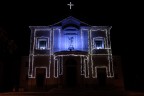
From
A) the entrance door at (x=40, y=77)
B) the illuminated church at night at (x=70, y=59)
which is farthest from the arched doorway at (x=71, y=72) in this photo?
the entrance door at (x=40, y=77)

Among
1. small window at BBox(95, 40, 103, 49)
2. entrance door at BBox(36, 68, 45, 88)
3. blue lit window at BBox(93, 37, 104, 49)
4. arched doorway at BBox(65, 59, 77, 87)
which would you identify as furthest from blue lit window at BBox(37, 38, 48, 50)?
small window at BBox(95, 40, 103, 49)

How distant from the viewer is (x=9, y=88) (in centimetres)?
3181

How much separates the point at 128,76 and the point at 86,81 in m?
8.58

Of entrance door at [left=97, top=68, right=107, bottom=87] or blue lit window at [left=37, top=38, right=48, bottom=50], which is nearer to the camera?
entrance door at [left=97, top=68, right=107, bottom=87]

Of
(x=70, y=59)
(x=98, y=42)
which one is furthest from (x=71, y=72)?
(x=98, y=42)

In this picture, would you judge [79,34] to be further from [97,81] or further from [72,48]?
[97,81]

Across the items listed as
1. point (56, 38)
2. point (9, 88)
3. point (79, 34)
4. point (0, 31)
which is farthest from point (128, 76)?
point (0, 31)

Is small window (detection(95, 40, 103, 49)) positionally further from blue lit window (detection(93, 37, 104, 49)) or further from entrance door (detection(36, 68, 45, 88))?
entrance door (detection(36, 68, 45, 88))

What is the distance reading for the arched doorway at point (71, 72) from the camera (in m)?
28.4

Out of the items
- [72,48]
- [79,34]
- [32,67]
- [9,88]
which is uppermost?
[79,34]

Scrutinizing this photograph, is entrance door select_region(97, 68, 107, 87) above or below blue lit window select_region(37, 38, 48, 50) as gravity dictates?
below

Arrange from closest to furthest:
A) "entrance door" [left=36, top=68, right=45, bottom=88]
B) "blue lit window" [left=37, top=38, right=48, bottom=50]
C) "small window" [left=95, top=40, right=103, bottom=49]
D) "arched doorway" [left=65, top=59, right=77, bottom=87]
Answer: "arched doorway" [left=65, top=59, right=77, bottom=87] < "entrance door" [left=36, top=68, right=45, bottom=88] < "blue lit window" [left=37, top=38, right=48, bottom=50] < "small window" [left=95, top=40, right=103, bottom=49]

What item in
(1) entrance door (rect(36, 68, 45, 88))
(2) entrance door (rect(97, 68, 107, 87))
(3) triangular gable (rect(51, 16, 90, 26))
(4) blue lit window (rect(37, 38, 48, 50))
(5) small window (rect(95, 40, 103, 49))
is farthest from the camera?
(5) small window (rect(95, 40, 103, 49))

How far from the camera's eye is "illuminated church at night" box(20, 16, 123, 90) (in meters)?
28.5
